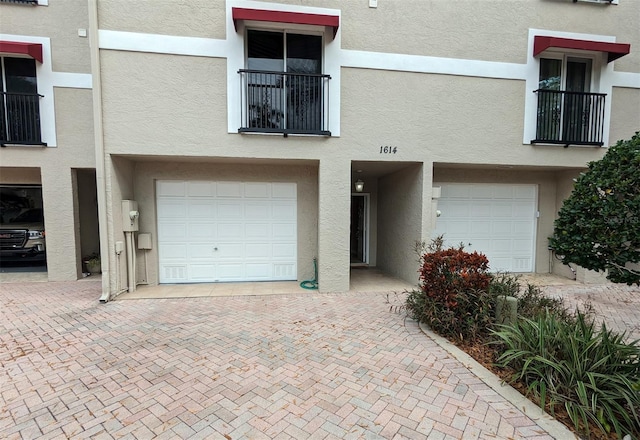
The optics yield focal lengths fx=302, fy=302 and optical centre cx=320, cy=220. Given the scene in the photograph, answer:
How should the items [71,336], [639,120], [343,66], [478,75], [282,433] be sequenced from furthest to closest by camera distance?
[639,120], [478,75], [343,66], [71,336], [282,433]

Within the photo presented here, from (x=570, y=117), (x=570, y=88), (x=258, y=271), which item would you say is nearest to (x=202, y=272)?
(x=258, y=271)

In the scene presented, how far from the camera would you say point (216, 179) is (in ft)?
23.4

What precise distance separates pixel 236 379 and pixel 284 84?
5409 mm

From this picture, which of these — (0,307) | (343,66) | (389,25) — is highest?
(389,25)

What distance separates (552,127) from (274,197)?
6.77 metres

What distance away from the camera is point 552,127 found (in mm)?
7078

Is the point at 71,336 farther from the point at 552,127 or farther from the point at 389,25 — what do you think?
the point at 552,127

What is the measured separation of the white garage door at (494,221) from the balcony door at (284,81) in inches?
168

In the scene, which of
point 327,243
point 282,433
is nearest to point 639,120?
point 327,243

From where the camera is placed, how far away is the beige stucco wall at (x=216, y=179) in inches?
268

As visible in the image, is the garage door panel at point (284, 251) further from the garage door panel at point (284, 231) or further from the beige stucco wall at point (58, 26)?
the beige stucco wall at point (58, 26)

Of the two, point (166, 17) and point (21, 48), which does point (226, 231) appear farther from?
point (21, 48)

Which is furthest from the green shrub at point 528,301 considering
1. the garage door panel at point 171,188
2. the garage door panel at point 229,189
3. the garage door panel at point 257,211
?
the garage door panel at point 171,188

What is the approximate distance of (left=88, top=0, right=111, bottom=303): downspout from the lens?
550cm
